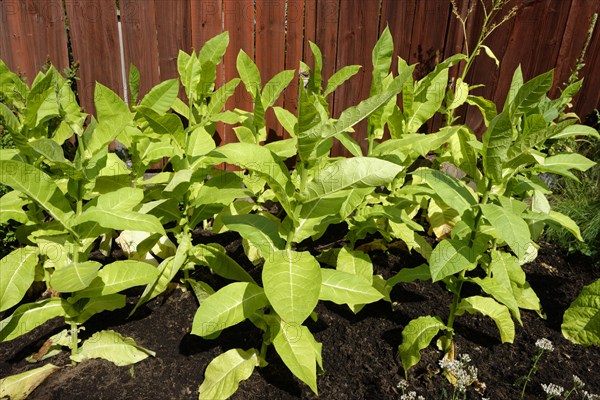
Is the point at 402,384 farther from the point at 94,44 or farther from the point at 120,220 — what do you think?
the point at 94,44

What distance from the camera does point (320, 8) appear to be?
4.51m

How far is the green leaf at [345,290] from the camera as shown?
229 centimetres

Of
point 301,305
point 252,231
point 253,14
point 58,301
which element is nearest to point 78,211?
point 58,301

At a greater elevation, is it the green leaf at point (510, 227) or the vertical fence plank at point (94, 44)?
the vertical fence plank at point (94, 44)

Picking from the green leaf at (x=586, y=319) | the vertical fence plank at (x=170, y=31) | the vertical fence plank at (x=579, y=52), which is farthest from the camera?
the vertical fence plank at (x=579, y=52)

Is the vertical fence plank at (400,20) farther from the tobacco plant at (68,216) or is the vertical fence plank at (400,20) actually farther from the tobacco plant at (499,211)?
the tobacco plant at (68,216)

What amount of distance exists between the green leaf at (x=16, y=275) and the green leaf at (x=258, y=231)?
956 mm

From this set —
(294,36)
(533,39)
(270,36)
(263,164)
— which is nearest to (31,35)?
(270,36)

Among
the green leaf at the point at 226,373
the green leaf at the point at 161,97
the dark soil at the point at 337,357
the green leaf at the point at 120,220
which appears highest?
the green leaf at the point at 161,97

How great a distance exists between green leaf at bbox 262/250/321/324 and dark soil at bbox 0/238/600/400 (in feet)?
2.67

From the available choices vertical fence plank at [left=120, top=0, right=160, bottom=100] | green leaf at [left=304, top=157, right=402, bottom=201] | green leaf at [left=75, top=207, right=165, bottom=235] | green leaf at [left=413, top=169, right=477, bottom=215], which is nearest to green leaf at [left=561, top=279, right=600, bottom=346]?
green leaf at [left=413, top=169, right=477, bottom=215]

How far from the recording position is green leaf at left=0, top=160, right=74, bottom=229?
2.11 m

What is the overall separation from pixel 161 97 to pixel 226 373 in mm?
1586

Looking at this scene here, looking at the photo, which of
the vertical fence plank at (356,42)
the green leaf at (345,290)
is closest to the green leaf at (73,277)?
the green leaf at (345,290)
